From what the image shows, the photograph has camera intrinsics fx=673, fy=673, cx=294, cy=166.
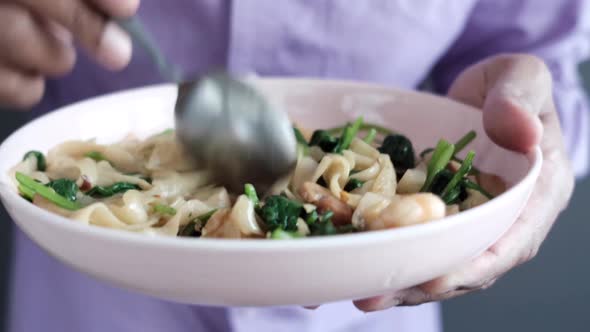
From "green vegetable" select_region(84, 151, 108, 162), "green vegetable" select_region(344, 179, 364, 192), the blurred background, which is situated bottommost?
the blurred background

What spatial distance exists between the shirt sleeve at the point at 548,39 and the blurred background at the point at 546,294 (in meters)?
0.81

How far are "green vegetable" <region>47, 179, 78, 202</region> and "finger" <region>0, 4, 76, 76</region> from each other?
17.5 inches

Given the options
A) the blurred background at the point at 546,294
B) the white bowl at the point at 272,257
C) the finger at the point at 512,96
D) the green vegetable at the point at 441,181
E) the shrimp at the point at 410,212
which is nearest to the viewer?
the white bowl at the point at 272,257

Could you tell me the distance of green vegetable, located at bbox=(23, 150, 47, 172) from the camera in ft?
4.36

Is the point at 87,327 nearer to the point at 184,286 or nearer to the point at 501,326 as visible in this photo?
the point at 184,286

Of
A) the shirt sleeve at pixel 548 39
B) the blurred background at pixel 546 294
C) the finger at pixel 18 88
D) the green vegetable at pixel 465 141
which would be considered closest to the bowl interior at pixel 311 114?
the green vegetable at pixel 465 141

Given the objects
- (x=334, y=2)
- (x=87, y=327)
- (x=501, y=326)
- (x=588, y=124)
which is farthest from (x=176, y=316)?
(x=501, y=326)

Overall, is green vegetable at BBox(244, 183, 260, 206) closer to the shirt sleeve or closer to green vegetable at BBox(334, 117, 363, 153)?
green vegetable at BBox(334, 117, 363, 153)

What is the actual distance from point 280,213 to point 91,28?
60 centimetres

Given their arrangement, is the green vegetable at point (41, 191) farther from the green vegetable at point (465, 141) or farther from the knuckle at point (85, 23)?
the green vegetable at point (465, 141)

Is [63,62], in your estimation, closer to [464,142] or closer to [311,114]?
[311,114]

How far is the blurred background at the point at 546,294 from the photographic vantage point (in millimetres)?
2871

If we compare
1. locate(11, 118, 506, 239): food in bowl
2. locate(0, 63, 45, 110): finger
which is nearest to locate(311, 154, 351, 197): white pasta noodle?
locate(11, 118, 506, 239): food in bowl

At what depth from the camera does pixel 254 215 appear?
3.64 feet
